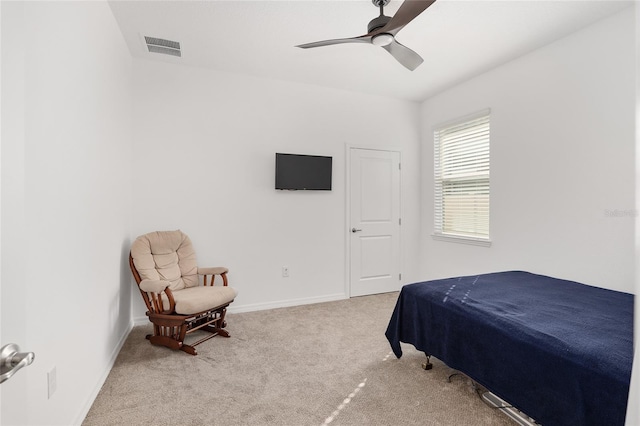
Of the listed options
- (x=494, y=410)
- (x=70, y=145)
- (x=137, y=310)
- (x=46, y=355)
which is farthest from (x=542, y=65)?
(x=137, y=310)

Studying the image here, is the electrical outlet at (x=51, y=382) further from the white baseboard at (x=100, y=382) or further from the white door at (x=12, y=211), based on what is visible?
the white door at (x=12, y=211)

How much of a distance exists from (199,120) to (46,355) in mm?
2745

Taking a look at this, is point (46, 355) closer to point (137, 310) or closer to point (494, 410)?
point (137, 310)

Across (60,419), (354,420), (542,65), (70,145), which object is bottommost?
(354,420)

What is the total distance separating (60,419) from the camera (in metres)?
1.60

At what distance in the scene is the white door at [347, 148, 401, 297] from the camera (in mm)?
4410

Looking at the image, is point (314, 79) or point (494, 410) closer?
point (494, 410)

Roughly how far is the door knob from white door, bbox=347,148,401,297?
12.7ft

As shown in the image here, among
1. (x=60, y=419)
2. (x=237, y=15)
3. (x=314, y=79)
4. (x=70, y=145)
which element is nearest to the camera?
(x=60, y=419)

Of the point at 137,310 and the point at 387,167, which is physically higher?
the point at 387,167

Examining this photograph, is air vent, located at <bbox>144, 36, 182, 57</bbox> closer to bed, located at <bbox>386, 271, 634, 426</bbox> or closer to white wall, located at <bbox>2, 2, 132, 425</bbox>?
white wall, located at <bbox>2, 2, 132, 425</bbox>

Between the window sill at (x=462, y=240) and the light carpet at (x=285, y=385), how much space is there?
172 cm

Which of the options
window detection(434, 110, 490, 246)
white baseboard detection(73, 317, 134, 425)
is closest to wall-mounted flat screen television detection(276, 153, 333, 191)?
window detection(434, 110, 490, 246)

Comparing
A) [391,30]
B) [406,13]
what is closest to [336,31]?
[391,30]
